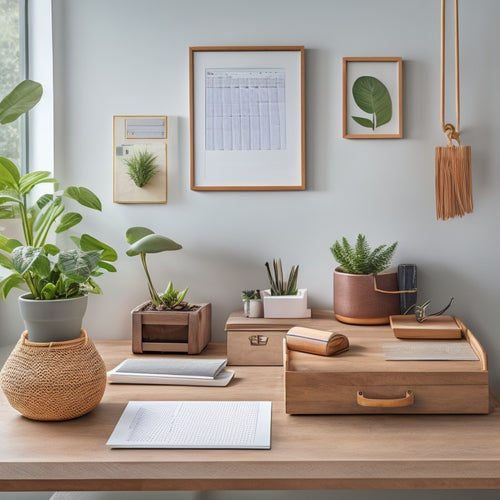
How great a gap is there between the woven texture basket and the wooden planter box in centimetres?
41

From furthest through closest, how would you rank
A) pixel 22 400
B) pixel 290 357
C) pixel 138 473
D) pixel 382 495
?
pixel 382 495 < pixel 290 357 < pixel 22 400 < pixel 138 473

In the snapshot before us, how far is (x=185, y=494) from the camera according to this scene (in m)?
1.63

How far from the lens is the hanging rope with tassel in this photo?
1601 millimetres

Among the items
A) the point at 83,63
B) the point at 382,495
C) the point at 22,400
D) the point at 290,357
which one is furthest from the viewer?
the point at 83,63

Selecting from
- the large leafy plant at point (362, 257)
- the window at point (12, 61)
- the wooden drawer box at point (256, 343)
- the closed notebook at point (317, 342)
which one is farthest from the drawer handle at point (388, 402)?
the window at point (12, 61)

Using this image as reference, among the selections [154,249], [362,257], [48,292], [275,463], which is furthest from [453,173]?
[48,292]

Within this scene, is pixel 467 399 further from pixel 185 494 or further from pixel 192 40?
pixel 192 40

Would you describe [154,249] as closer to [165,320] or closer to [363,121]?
[165,320]

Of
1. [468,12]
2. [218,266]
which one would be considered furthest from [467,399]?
[468,12]

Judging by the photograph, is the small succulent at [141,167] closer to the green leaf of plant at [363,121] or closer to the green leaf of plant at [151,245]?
the green leaf of plant at [151,245]

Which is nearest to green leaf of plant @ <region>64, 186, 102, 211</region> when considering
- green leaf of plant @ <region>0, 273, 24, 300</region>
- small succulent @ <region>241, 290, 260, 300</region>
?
green leaf of plant @ <region>0, 273, 24, 300</region>

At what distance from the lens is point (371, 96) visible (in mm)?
1646

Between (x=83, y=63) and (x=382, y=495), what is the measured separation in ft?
5.19

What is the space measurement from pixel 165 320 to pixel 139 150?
21.2 inches
